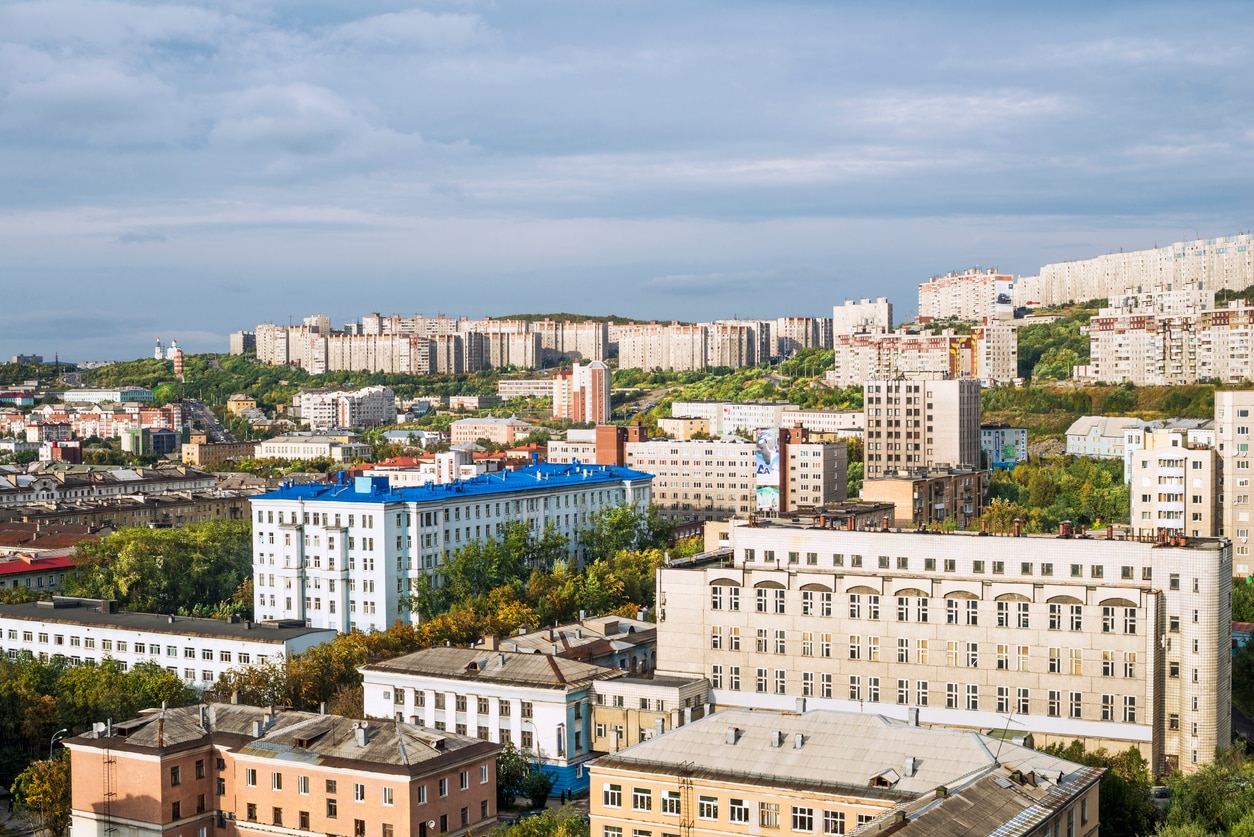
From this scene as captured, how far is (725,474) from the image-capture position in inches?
2618

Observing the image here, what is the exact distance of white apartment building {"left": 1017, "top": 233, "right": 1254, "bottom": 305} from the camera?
306 ft

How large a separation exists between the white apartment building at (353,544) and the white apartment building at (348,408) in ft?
249

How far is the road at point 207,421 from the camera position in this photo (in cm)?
11313

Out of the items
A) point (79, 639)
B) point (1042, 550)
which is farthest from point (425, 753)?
point (79, 639)

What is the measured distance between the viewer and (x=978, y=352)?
87.4 m

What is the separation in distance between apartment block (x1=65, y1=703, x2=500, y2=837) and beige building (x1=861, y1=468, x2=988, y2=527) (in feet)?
96.5

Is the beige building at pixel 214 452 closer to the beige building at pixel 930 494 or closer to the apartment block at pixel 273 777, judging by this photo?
the beige building at pixel 930 494

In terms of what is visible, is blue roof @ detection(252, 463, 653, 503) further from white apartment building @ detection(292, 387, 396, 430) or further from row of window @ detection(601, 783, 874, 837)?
white apartment building @ detection(292, 387, 396, 430)

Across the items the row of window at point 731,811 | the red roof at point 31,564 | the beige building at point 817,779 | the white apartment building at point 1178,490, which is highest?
the white apartment building at point 1178,490

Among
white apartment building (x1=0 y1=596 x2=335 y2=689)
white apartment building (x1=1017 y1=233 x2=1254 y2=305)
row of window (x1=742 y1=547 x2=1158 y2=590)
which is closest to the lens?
row of window (x1=742 y1=547 x2=1158 y2=590)

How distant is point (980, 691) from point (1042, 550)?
2870mm

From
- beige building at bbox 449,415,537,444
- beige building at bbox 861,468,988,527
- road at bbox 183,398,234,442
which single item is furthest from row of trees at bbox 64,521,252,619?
road at bbox 183,398,234,442

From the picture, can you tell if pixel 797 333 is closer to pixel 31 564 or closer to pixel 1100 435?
pixel 1100 435

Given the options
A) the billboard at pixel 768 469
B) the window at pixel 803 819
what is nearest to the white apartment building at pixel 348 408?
the billboard at pixel 768 469
